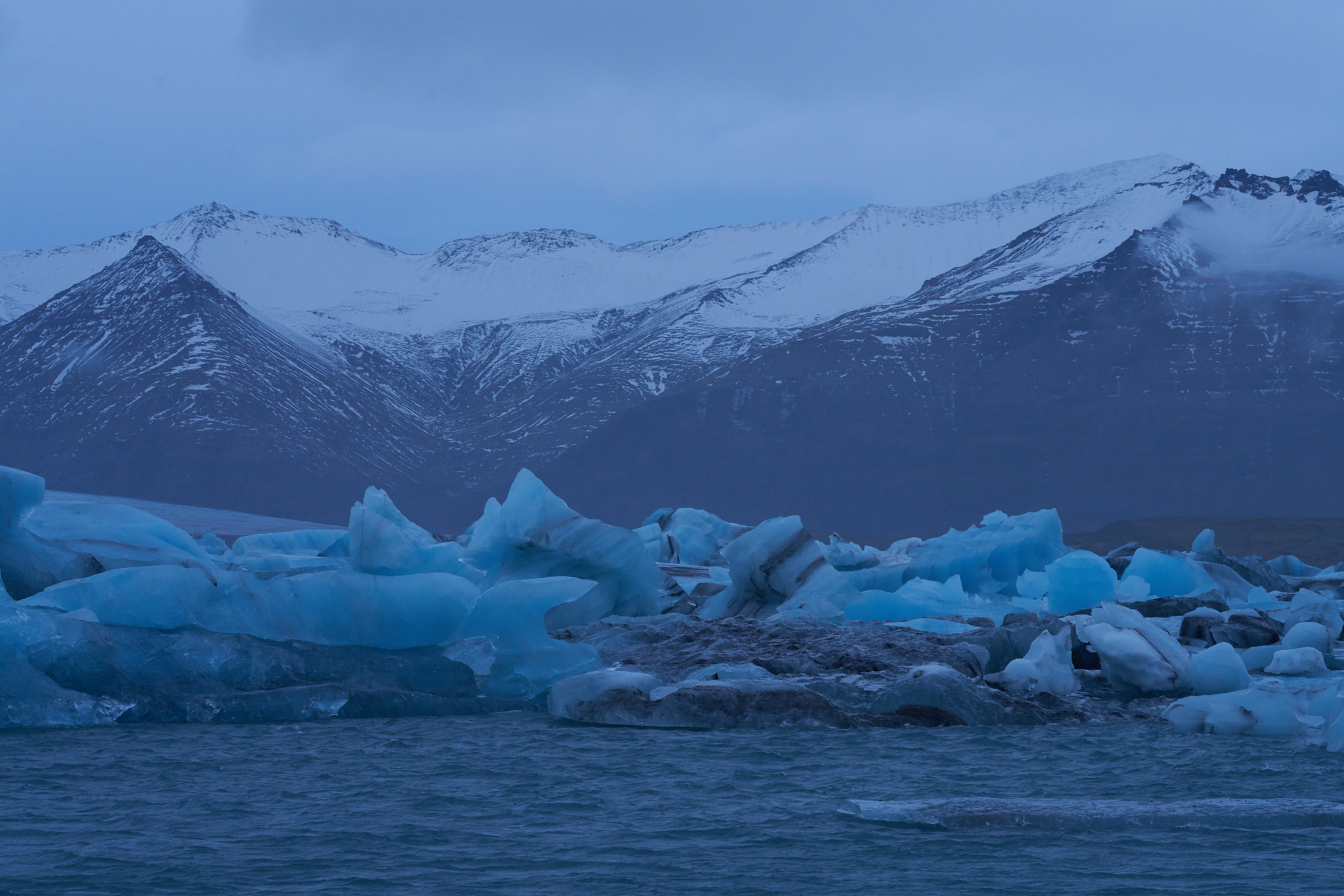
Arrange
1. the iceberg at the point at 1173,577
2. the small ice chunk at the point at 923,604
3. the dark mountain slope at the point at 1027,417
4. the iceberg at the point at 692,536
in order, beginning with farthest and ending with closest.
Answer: the dark mountain slope at the point at 1027,417
the iceberg at the point at 692,536
the iceberg at the point at 1173,577
the small ice chunk at the point at 923,604

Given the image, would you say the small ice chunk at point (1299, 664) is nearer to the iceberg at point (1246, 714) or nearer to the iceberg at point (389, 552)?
the iceberg at point (1246, 714)

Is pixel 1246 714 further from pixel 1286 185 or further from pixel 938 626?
pixel 1286 185

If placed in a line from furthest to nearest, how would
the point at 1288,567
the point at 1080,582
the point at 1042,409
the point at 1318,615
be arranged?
1. the point at 1042,409
2. the point at 1288,567
3. the point at 1080,582
4. the point at 1318,615

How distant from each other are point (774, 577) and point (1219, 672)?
221 inches

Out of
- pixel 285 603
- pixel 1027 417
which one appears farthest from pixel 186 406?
pixel 285 603

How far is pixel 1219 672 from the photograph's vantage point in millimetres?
11219

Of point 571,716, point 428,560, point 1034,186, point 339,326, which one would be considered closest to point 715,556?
point 428,560

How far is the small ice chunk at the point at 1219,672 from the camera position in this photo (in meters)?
11.2

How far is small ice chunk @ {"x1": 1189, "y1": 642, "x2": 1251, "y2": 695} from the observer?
36.8 ft

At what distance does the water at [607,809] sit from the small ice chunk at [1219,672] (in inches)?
57.6

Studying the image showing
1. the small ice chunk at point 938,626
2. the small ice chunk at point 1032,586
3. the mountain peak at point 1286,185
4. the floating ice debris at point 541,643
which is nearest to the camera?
the floating ice debris at point 541,643

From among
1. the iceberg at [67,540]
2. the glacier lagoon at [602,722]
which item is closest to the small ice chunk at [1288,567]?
the glacier lagoon at [602,722]

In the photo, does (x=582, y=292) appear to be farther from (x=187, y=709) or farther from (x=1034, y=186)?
(x=187, y=709)

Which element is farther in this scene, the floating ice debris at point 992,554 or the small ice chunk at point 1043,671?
the floating ice debris at point 992,554
